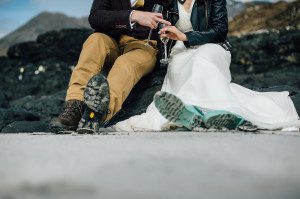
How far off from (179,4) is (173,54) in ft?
1.64

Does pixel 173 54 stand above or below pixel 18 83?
above

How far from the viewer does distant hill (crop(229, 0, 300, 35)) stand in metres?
16.2

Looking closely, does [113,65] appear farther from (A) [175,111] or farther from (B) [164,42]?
(A) [175,111]

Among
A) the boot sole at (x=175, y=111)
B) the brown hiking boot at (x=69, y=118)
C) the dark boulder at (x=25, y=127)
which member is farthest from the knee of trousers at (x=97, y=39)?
the dark boulder at (x=25, y=127)

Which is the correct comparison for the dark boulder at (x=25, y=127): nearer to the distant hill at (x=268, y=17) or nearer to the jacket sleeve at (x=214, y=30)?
the jacket sleeve at (x=214, y=30)

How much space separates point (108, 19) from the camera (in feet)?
12.6

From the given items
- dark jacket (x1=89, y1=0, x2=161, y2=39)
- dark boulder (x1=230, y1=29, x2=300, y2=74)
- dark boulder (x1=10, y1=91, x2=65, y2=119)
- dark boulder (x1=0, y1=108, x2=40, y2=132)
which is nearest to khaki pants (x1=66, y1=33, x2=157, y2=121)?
dark jacket (x1=89, y1=0, x2=161, y2=39)

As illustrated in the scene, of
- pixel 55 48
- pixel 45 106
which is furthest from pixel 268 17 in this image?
pixel 45 106

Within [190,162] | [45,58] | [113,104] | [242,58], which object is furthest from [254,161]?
[45,58]

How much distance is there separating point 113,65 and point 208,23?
0.99m

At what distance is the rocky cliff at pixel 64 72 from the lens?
561 cm

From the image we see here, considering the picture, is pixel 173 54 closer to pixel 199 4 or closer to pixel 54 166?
pixel 199 4

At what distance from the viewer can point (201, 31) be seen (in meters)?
Answer: 3.73

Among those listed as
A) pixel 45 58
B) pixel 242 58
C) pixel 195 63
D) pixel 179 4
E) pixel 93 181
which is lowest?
pixel 45 58
